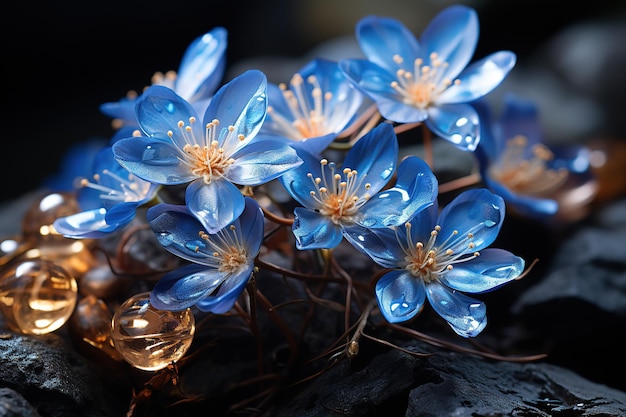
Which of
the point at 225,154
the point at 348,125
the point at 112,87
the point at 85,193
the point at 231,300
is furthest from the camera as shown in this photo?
the point at 112,87

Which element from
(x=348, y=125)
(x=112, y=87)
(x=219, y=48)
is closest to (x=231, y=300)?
(x=348, y=125)

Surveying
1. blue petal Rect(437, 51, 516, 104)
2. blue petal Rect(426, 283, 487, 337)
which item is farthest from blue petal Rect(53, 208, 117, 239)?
blue petal Rect(437, 51, 516, 104)

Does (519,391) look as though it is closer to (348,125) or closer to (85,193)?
(348,125)

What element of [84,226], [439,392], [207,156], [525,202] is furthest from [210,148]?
[525,202]

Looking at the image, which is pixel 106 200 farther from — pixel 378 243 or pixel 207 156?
pixel 378 243

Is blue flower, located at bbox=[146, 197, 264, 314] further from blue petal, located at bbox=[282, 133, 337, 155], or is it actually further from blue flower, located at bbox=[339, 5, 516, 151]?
blue flower, located at bbox=[339, 5, 516, 151]

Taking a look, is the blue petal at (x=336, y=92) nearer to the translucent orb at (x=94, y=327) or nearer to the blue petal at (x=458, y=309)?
the blue petal at (x=458, y=309)
